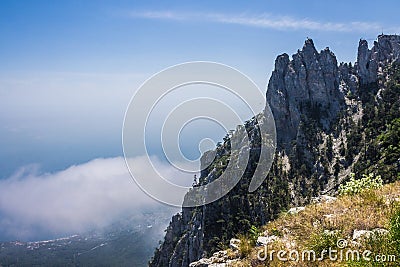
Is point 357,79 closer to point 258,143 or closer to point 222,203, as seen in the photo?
point 258,143

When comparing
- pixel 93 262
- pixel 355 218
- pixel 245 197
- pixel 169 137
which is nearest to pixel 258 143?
pixel 245 197

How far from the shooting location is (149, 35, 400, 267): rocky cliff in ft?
215

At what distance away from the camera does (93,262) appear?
163 m

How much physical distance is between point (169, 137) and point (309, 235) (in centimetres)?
821

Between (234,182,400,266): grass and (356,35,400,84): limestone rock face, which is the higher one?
(356,35,400,84): limestone rock face

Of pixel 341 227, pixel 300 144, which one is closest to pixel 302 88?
pixel 300 144

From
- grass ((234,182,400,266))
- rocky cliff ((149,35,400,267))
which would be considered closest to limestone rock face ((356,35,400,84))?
rocky cliff ((149,35,400,267))

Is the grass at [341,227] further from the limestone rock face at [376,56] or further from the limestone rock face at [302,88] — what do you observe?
the limestone rock face at [376,56]

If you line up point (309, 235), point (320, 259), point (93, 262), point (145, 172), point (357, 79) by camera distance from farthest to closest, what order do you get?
1. point (93, 262)
2. point (357, 79)
3. point (145, 172)
4. point (309, 235)
5. point (320, 259)

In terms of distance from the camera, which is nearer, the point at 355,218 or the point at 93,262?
the point at 355,218

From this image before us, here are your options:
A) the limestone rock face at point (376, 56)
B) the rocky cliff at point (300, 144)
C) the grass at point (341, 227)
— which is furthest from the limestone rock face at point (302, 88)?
the grass at point (341, 227)

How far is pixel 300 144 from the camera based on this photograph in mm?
79625

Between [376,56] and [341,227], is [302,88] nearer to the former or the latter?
[376,56]

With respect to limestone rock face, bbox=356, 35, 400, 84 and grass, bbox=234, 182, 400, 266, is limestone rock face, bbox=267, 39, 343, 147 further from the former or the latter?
grass, bbox=234, 182, 400, 266
